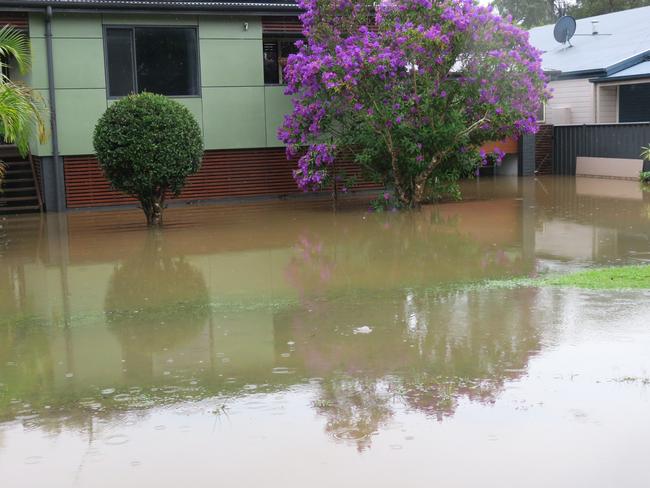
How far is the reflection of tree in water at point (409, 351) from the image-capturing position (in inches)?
219

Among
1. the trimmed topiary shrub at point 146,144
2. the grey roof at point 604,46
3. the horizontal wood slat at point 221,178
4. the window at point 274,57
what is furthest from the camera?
the grey roof at point 604,46

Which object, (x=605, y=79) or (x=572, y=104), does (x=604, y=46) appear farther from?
(x=605, y=79)

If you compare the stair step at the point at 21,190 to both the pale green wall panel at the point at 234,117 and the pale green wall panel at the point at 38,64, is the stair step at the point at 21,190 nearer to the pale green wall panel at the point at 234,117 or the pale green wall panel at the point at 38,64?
the pale green wall panel at the point at 38,64

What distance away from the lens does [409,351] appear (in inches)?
264

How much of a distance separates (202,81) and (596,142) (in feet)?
39.3

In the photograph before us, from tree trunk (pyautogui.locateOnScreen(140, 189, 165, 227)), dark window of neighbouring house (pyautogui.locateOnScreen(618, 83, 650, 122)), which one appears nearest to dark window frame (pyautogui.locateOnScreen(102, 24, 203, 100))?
tree trunk (pyautogui.locateOnScreen(140, 189, 165, 227))

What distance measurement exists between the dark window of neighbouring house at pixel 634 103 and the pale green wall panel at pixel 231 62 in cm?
1286

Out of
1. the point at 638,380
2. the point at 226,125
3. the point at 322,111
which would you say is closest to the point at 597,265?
the point at 638,380

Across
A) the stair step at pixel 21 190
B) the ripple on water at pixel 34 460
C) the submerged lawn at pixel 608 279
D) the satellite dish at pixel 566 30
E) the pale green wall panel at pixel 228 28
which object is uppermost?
the satellite dish at pixel 566 30

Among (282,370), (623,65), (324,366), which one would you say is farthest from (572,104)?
(282,370)

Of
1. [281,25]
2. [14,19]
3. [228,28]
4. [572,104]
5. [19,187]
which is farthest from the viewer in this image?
[572,104]

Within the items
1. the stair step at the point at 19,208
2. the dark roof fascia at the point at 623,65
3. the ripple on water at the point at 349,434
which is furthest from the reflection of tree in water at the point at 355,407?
the dark roof fascia at the point at 623,65

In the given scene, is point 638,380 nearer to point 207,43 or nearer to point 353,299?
point 353,299

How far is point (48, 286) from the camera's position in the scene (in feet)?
32.3
